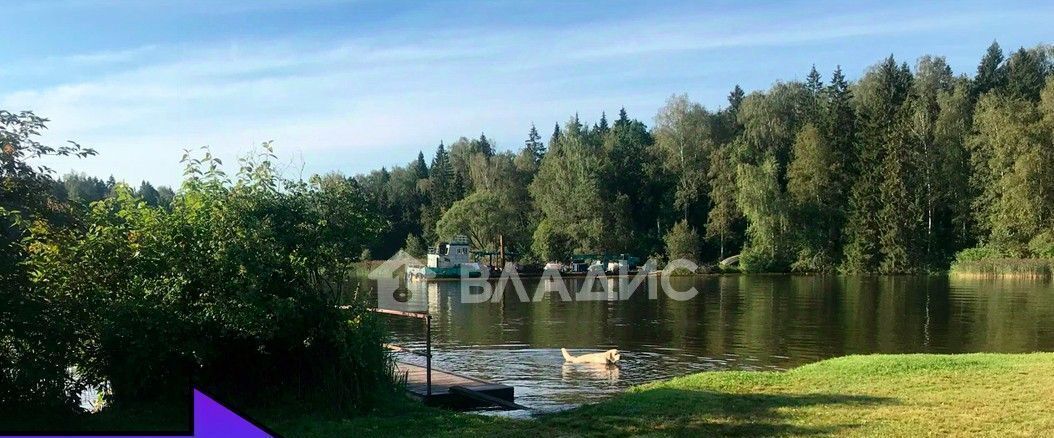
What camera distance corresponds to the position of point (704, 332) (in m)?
25.9

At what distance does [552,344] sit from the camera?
2353cm

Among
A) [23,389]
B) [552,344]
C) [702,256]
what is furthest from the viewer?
[702,256]

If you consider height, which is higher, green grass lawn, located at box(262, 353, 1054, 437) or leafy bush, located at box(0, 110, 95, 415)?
leafy bush, located at box(0, 110, 95, 415)

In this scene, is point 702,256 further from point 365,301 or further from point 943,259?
point 365,301

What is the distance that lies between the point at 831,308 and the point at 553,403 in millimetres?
23707

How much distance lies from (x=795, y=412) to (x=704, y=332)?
16.4m

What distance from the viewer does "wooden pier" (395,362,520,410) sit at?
1190cm

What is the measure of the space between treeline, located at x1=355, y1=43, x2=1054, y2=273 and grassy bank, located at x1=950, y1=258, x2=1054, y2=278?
532cm

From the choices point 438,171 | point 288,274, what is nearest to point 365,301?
point 288,274

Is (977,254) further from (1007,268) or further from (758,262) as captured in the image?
(758,262)

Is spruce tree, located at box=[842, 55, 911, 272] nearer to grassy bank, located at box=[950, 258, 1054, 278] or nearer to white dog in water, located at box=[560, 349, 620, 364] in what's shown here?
grassy bank, located at box=[950, 258, 1054, 278]

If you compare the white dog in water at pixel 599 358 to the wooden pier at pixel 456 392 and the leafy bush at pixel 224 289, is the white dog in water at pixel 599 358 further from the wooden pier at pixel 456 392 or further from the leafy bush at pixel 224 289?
the leafy bush at pixel 224 289

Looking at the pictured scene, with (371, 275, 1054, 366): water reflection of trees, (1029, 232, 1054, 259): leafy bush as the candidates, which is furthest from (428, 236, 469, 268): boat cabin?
(1029, 232, 1054, 259): leafy bush

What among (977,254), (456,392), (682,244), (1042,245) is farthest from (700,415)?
(682,244)
